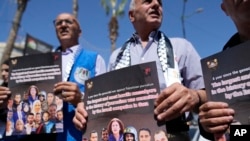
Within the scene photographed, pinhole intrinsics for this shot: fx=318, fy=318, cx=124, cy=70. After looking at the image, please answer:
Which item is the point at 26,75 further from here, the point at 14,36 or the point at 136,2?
the point at 14,36

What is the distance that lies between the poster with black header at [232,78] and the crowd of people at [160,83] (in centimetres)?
4

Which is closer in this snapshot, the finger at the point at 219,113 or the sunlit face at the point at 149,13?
the finger at the point at 219,113

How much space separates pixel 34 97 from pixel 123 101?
2.77ft

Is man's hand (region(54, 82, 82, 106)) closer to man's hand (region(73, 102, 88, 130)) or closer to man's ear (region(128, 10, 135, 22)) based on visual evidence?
man's hand (region(73, 102, 88, 130))

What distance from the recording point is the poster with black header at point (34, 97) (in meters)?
1.90

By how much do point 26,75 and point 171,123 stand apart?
116 cm

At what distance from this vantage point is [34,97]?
1985 mm

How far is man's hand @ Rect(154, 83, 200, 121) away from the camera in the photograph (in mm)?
1164

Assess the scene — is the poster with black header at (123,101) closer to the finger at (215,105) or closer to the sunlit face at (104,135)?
the sunlit face at (104,135)

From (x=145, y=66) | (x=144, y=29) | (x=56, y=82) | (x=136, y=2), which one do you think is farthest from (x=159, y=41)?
(x=56, y=82)

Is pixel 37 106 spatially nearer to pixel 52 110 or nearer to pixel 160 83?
pixel 52 110

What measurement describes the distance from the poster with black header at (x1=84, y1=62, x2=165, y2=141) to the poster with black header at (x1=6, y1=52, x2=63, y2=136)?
482 mm

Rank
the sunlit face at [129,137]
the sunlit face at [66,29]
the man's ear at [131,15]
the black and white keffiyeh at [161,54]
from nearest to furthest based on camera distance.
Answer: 1. the sunlit face at [129,137]
2. the black and white keffiyeh at [161,54]
3. the man's ear at [131,15]
4. the sunlit face at [66,29]

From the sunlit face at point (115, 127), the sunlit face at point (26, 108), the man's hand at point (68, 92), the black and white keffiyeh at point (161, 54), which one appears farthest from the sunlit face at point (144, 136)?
the sunlit face at point (26, 108)
